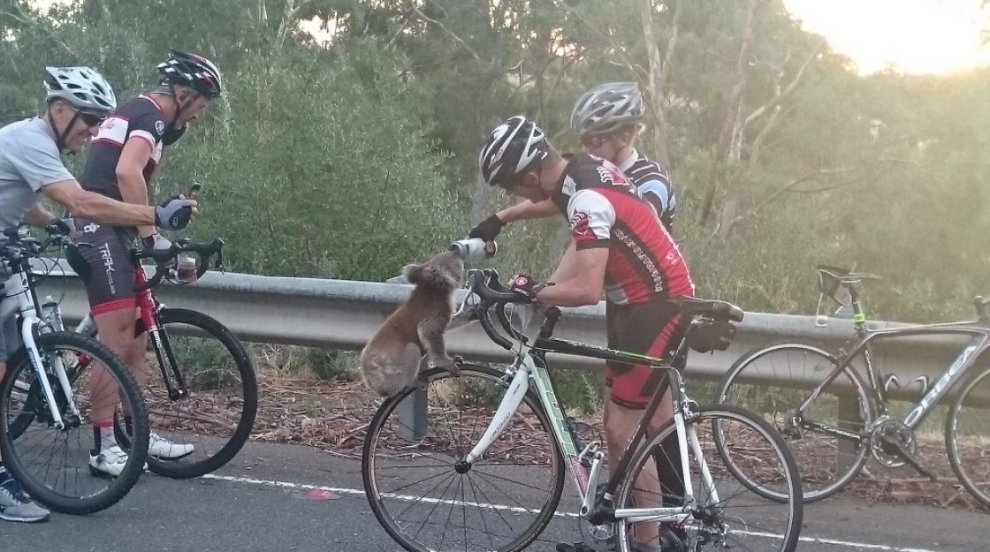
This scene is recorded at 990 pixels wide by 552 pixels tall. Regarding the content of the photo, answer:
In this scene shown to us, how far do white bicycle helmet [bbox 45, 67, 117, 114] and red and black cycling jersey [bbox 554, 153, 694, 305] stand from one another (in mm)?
2329

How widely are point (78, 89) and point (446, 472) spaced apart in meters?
2.46

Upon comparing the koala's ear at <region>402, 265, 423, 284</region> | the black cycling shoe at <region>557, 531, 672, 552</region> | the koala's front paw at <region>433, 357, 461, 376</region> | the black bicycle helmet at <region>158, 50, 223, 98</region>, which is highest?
the black bicycle helmet at <region>158, 50, 223, 98</region>

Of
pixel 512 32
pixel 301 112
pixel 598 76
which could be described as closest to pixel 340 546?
pixel 301 112

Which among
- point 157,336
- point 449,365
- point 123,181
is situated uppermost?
point 123,181

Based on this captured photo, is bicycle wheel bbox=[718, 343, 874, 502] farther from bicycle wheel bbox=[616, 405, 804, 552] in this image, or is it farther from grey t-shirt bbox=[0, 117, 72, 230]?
grey t-shirt bbox=[0, 117, 72, 230]

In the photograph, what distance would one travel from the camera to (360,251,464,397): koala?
4344mm

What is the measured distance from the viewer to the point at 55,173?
5016mm

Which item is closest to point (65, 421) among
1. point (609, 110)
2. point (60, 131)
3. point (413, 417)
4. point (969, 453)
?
point (60, 131)

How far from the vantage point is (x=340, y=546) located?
4.84 metres

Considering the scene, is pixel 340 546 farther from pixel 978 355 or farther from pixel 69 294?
pixel 978 355

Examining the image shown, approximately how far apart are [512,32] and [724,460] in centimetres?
3215

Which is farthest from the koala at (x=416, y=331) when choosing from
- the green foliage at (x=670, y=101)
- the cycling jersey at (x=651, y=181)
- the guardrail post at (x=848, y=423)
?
the green foliage at (x=670, y=101)

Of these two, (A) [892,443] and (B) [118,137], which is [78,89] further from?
(A) [892,443]

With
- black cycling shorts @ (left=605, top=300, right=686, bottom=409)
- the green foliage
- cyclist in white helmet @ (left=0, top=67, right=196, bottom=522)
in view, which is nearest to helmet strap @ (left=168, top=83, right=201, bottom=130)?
cyclist in white helmet @ (left=0, top=67, right=196, bottom=522)
